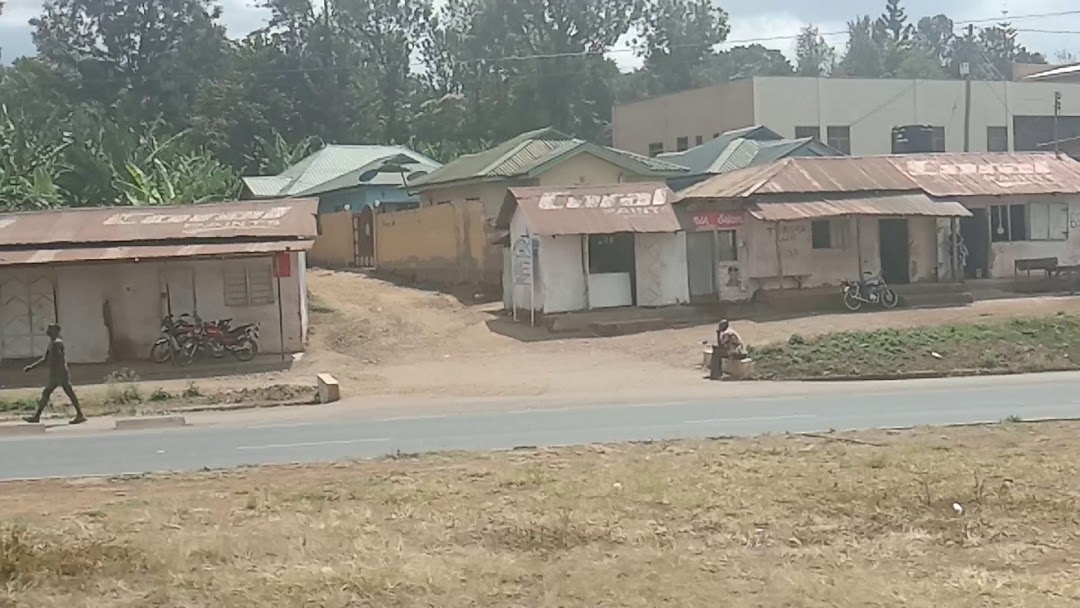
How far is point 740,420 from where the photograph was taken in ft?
53.4

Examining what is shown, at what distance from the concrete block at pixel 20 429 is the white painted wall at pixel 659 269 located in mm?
15478

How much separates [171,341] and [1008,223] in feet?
74.8

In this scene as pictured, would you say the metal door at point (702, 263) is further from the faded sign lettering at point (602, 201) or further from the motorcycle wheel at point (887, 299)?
the motorcycle wheel at point (887, 299)

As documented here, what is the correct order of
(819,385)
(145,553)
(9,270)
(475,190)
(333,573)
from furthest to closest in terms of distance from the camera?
(475,190)
(9,270)
(819,385)
(145,553)
(333,573)

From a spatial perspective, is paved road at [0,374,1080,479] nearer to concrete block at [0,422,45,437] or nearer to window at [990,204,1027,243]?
concrete block at [0,422,45,437]

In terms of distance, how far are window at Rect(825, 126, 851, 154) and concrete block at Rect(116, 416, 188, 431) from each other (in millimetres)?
48989

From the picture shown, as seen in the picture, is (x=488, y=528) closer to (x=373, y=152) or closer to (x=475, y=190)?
(x=475, y=190)

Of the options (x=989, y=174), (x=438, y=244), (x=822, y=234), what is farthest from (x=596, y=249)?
(x=989, y=174)

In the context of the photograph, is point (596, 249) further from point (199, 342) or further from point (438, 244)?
point (199, 342)

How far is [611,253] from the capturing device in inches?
1216

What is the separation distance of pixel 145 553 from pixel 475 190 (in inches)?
1300

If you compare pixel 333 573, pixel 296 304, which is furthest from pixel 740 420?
pixel 296 304

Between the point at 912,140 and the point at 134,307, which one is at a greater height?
the point at 912,140

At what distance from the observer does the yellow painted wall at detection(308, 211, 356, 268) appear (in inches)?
1812
